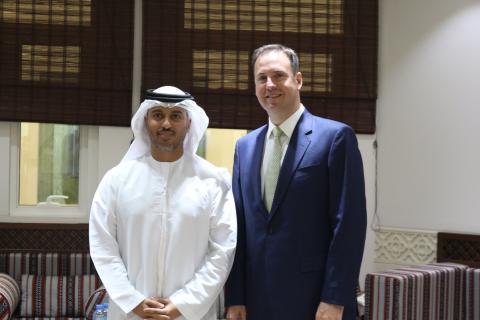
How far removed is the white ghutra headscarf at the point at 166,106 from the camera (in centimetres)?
268

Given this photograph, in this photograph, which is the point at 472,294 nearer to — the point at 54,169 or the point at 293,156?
the point at 293,156

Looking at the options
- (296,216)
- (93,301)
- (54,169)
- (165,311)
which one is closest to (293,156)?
(296,216)

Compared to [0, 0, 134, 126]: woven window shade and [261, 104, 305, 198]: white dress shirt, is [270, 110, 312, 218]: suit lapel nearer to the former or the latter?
[261, 104, 305, 198]: white dress shirt

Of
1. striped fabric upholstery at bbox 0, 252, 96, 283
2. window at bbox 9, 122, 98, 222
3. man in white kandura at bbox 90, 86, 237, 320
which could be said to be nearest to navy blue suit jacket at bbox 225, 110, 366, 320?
man in white kandura at bbox 90, 86, 237, 320

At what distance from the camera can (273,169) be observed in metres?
2.60

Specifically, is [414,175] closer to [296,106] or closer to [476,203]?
[476,203]

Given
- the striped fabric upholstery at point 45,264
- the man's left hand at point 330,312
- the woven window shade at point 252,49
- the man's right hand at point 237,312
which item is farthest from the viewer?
the woven window shade at point 252,49

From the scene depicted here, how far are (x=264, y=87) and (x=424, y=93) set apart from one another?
2.87m

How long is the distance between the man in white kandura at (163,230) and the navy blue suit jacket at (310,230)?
7.1 inches

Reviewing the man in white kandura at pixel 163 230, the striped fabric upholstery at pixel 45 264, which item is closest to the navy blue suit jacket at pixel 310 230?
the man in white kandura at pixel 163 230

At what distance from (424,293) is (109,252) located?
7.11 feet

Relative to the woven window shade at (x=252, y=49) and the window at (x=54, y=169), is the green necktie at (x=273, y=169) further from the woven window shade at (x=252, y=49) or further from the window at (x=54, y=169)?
the window at (x=54, y=169)

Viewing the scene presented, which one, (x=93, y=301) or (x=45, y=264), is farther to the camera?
(x=45, y=264)

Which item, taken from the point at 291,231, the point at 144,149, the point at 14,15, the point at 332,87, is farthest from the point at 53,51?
the point at 291,231
